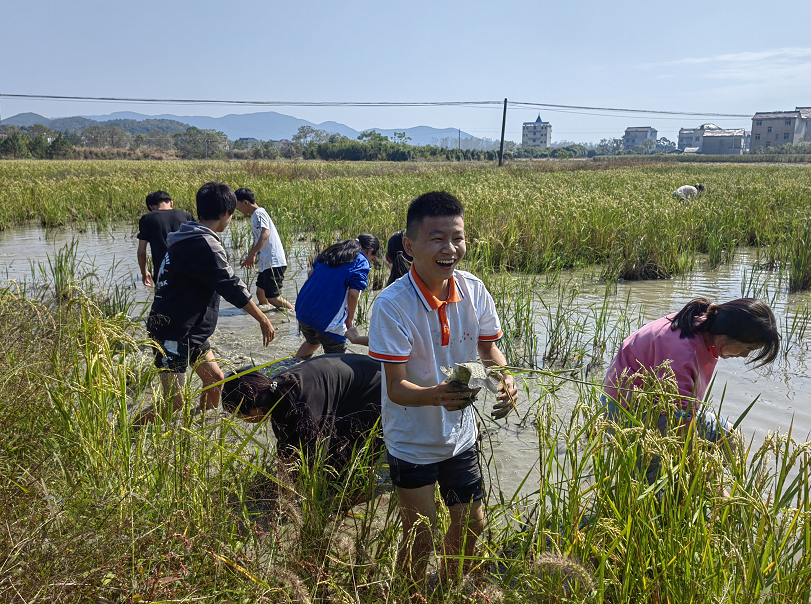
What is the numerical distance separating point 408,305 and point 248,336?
170 inches

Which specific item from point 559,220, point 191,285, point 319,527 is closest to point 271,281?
point 191,285

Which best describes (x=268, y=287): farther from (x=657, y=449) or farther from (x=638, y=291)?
(x=657, y=449)

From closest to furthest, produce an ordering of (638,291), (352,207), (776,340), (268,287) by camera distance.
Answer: (776,340), (268,287), (638,291), (352,207)

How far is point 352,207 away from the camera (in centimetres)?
1120

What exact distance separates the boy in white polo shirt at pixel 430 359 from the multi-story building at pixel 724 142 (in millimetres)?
122632

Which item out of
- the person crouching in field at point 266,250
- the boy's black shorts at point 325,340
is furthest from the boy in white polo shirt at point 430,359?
the person crouching in field at point 266,250

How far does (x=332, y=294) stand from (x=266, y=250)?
229cm

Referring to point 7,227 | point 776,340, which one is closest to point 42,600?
point 776,340

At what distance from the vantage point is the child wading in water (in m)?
4.27

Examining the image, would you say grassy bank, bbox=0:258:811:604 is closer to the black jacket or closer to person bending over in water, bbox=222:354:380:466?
person bending over in water, bbox=222:354:380:466

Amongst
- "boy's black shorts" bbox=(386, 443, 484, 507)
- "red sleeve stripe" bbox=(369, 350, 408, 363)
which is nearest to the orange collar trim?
"red sleeve stripe" bbox=(369, 350, 408, 363)

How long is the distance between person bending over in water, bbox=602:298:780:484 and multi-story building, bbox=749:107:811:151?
119 meters

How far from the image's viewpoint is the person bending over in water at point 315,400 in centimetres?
Answer: 282

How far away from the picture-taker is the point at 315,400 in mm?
2969
